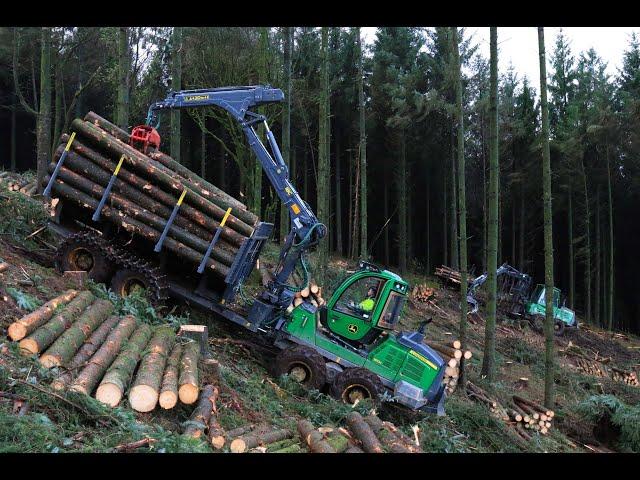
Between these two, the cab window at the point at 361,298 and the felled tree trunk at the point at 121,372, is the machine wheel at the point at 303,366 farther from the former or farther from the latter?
the felled tree trunk at the point at 121,372

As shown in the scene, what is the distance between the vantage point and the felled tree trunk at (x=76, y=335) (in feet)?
22.0

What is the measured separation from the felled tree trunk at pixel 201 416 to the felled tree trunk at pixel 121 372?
80cm

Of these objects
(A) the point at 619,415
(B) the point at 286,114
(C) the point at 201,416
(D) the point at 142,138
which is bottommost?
(A) the point at 619,415

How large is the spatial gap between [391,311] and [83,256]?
5660mm

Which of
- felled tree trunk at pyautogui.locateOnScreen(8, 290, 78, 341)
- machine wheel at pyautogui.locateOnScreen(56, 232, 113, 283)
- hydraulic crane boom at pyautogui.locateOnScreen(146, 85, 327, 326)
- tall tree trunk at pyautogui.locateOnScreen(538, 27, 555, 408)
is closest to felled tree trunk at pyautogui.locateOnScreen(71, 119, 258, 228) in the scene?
hydraulic crane boom at pyautogui.locateOnScreen(146, 85, 327, 326)

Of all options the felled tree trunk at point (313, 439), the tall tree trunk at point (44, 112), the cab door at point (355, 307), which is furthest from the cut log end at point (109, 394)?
the tall tree trunk at point (44, 112)

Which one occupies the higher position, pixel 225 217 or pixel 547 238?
pixel 225 217

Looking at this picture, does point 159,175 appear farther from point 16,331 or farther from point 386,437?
point 386,437

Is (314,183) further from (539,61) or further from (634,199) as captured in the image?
(539,61)

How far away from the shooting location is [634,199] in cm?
3291

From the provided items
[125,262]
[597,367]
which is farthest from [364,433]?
[597,367]

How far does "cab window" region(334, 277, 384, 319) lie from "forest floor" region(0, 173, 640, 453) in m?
1.72

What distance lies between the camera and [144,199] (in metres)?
11.2

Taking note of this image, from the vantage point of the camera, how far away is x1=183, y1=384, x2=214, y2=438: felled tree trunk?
6.03m
